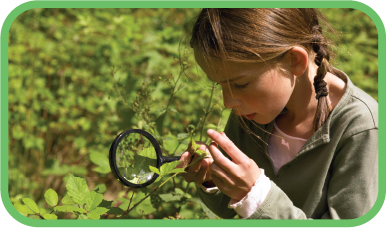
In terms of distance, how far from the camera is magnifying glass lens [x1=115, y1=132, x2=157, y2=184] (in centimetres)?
151

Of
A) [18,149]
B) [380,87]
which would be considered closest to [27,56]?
[18,149]

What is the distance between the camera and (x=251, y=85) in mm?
1523

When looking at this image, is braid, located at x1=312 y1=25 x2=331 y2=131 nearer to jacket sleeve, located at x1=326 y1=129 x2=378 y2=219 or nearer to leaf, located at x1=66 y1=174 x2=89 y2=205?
jacket sleeve, located at x1=326 y1=129 x2=378 y2=219

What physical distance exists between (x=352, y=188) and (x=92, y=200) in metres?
1.07

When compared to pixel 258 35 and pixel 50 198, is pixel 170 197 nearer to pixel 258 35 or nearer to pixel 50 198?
pixel 50 198

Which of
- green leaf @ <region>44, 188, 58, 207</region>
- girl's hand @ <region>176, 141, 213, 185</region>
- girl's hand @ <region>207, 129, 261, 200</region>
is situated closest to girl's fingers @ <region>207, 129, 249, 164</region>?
girl's hand @ <region>207, 129, 261, 200</region>

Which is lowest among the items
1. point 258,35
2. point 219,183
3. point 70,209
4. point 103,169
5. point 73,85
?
point 73,85

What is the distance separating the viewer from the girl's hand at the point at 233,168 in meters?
1.38

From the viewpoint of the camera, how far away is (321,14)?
68.9 inches

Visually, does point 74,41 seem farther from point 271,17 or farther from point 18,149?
point 271,17

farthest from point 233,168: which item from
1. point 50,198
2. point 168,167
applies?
point 50,198

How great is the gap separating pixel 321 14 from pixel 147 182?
117cm

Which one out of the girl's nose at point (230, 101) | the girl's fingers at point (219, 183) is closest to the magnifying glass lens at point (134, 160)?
the girl's fingers at point (219, 183)

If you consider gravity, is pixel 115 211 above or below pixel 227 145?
below
